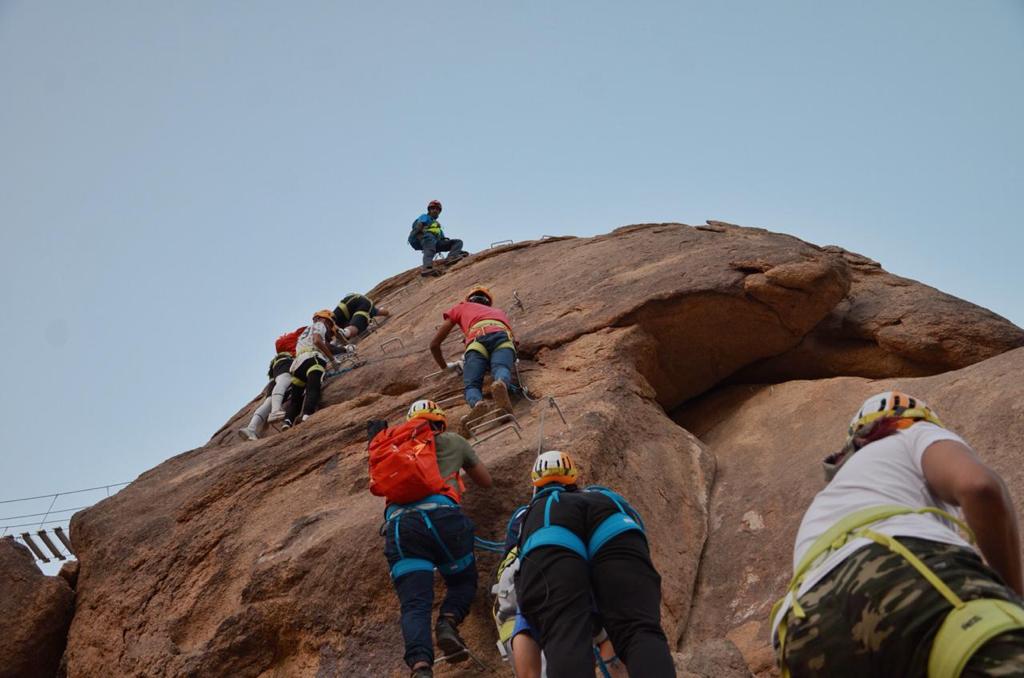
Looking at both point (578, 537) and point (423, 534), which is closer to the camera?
point (578, 537)

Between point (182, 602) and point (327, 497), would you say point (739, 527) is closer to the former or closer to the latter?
point (327, 497)

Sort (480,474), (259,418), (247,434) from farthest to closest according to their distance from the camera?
(259,418)
(247,434)
(480,474)

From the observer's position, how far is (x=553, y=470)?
20.6 ft

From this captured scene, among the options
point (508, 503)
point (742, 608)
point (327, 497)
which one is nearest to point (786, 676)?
point (742, 608)

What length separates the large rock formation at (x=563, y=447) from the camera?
25.4ft

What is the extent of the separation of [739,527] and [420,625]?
143 inches

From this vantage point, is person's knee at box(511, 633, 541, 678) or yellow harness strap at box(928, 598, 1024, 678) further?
person's knee at box(511, 633, 541, 678)

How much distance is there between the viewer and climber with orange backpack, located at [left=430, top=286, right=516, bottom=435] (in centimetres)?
959

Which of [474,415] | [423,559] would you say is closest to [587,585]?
[423,559]

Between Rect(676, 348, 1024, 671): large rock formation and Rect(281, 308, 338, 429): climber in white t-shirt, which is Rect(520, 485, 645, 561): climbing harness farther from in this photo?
Rect(281, 308, 338, 429): climber in white t-shirt

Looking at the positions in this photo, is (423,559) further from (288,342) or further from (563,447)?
(288,342)

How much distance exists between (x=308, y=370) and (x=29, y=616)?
4.84 m

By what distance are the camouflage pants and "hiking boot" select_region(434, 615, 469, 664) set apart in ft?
12.1

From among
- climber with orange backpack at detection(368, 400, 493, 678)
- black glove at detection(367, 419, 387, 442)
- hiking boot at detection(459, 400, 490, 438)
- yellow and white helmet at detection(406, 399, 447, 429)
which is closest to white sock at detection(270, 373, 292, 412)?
hiking boot at detection(459, 400, 490, 438)
